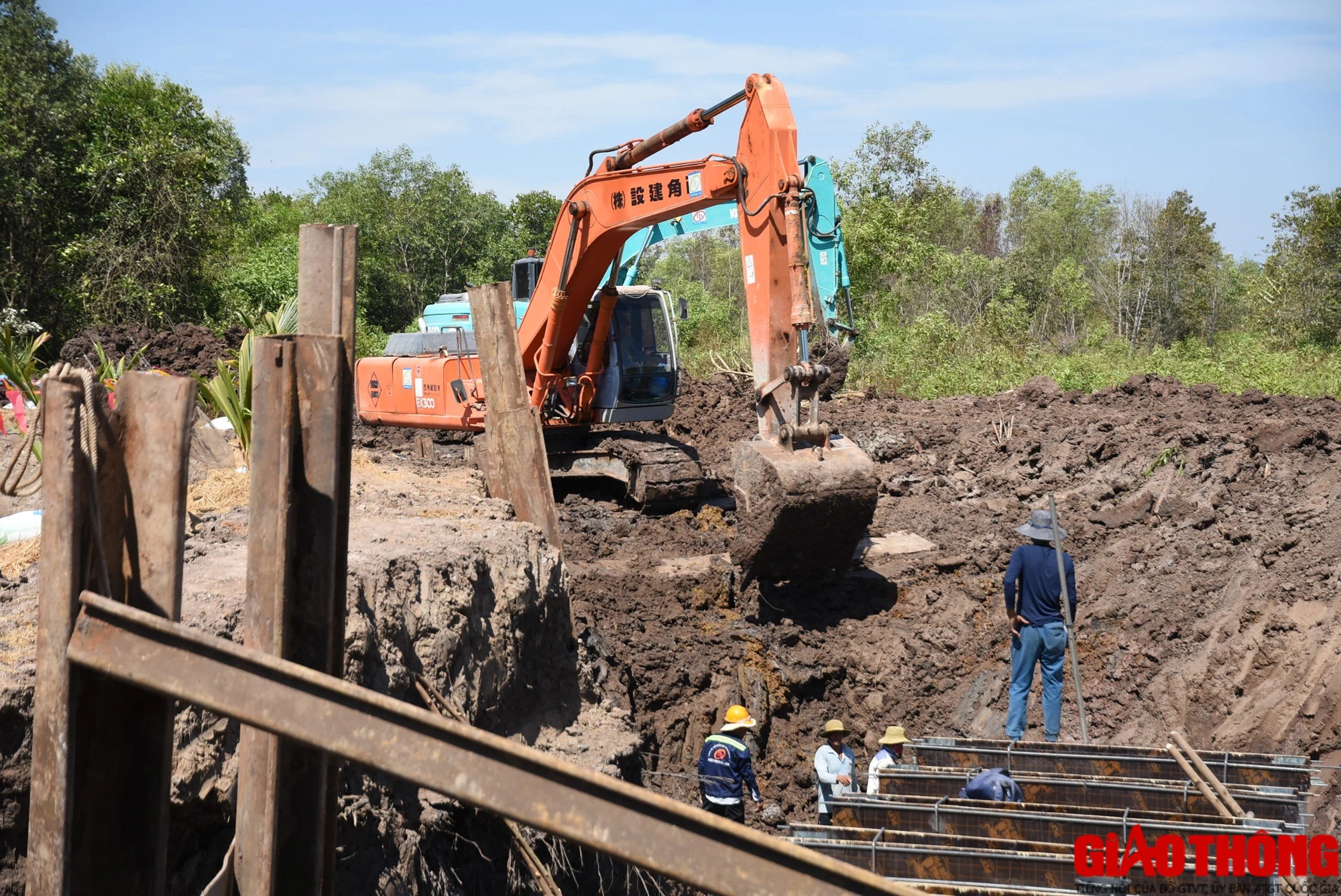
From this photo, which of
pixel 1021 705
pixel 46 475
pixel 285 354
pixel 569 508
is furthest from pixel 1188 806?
pixel 569 508

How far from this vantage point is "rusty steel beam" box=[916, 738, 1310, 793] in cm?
562

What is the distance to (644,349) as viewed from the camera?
41.1 ft

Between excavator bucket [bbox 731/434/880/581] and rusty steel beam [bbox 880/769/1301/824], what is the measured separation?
265 centimetres

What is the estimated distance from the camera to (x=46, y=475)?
7.05 ft

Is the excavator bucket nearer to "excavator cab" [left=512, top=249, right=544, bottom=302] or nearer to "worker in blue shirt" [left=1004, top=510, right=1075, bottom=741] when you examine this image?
"worker in blue shirt" [left=1004, top=510, right=1075, bottom=741]

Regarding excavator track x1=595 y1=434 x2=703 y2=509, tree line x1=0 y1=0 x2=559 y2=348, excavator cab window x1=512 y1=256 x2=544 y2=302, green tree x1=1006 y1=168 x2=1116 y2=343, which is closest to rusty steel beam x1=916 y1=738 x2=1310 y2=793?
excavator track x1=595 y1=434 x2=703 y2=509

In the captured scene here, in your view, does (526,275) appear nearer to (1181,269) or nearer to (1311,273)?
Result: (1311,273)

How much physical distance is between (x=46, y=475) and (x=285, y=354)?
63cm

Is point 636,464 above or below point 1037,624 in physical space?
above

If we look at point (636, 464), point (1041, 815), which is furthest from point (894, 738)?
point (636, 464)

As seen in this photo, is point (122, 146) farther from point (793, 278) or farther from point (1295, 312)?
point (1295, 312)

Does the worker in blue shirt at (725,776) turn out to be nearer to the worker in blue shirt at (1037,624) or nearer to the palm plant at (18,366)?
the worker in blue shirt at (1037,624)

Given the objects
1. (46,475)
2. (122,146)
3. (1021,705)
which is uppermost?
(122,146)

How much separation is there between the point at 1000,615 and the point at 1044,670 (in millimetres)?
1755
